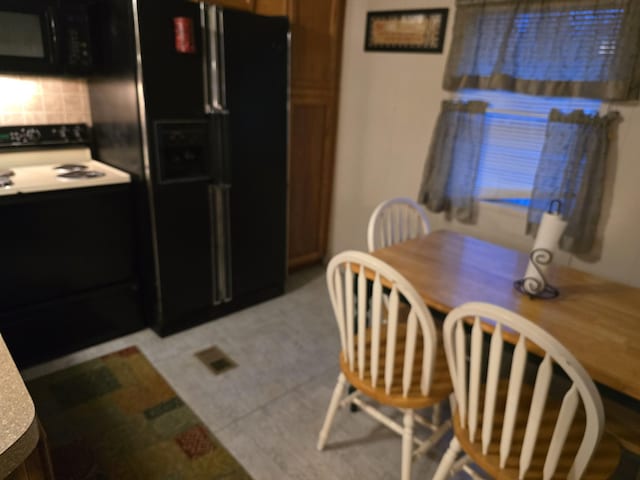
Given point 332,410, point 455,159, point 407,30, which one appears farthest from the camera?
point 407,30

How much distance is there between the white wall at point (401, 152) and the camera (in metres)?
2.12

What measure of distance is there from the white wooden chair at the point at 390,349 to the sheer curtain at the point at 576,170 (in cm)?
116

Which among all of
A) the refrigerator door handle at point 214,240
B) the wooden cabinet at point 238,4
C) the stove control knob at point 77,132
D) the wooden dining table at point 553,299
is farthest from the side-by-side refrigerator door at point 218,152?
the wooden dining table at point 553,299

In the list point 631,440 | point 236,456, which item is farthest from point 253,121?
point 631,440

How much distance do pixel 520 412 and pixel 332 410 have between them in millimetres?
709

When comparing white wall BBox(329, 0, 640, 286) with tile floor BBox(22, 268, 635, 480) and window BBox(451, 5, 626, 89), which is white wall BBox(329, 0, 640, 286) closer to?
window BBox(451, 5, 626, 89)

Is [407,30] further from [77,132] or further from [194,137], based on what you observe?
[77,132]

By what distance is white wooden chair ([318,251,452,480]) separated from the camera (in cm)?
133

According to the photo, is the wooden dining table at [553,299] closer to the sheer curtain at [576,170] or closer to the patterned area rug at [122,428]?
the sheer curtain at [576,170]

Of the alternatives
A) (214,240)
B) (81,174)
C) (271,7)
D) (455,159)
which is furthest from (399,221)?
(81,174)

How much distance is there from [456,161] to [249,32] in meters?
1.43

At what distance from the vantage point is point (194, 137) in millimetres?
2322

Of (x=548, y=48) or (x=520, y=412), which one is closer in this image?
(x=520, y=412)

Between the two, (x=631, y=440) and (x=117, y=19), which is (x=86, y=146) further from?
(x=631, y=440)
